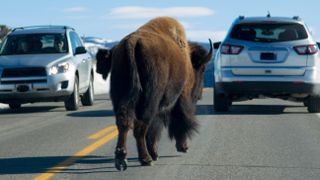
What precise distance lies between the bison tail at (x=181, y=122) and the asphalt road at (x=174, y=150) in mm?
293

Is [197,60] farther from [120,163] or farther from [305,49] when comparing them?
[305,49]

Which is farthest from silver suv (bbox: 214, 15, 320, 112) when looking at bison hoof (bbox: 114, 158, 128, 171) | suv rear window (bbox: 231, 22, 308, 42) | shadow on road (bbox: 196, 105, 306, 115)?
bison hoof (bbox: 114, 158, 128, 171)

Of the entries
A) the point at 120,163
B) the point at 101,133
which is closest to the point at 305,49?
the point at 101,133

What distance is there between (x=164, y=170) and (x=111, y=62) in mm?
1287

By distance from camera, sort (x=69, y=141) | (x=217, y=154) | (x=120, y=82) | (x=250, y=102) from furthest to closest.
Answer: (x=250, y=102), (x=69, y=141), (x=217, y=154), (x=120, y=82)

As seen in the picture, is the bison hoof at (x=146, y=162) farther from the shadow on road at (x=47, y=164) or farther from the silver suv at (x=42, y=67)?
the silver suv at (x=42, y=67)

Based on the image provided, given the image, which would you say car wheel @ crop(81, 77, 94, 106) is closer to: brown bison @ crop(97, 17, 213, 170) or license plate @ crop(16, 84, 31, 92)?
license plate @ crop(16, 84, 31, 92)

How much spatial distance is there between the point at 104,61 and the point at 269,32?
7.05m

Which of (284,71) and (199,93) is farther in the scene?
(284,71)

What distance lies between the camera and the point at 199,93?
34.5 feet

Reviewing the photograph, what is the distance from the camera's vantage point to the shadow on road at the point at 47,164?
873 centimetres

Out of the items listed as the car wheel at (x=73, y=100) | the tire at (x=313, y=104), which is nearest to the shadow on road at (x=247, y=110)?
the tire at (x=313, y=104)

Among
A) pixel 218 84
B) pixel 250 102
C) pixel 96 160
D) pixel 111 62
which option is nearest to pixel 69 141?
pixel 96 160

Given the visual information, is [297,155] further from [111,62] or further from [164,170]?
[111,62]
